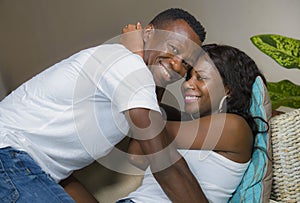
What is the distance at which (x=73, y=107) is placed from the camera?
1271 mm

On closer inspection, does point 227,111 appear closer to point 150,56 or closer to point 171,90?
point 150,56

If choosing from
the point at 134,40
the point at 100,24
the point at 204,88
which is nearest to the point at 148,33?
the point at 134,40

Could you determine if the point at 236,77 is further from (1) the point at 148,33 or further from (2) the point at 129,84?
(2) the point at 129,84

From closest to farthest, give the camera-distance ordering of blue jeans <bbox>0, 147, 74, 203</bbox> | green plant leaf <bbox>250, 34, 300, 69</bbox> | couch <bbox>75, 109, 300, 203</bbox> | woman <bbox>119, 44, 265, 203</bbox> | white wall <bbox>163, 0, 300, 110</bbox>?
blue jeans <bbox>0, 147, 74, 203</bbox> → woman <bbox>119, 44, 265, 203</bbox> → couch <bbox>75, 109, 300, 203</bbox> → green plant leaf <bbox>250, 34, 300, 69</bbox> → white wall <bbox>163, 0, 300, 110</bbox>

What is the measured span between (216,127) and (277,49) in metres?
0.51

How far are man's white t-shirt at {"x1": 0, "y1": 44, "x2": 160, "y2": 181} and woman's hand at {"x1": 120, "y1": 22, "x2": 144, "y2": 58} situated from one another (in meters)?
0.13

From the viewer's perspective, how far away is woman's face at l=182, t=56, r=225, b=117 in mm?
1455

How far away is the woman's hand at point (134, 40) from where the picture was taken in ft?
4.53

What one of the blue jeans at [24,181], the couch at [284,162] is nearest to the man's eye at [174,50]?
the couch at [284,162]

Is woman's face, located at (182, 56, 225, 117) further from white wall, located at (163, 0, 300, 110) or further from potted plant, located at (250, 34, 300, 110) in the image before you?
white wall, located at (163, 0, 300, 110)

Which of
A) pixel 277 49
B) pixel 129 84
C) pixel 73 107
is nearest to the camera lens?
pixel 129 84

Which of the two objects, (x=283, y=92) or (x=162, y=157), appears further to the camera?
(x=283, y=92)

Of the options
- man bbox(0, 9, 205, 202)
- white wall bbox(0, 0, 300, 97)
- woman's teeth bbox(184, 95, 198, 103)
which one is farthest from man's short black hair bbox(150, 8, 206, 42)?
white wall bbox(0, 0, 300, 97)

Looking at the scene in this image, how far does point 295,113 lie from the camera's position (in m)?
1.48
